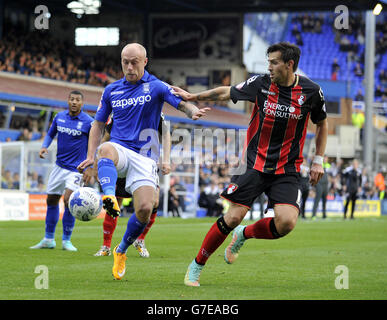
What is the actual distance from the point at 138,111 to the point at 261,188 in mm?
1590

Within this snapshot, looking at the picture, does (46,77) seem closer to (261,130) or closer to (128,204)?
(128,204)

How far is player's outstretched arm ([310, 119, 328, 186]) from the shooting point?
7723 millimetres

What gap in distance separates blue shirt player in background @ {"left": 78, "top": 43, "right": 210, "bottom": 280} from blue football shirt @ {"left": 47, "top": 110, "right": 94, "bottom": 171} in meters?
3.67

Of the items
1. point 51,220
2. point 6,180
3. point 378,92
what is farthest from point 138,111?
point 378,92

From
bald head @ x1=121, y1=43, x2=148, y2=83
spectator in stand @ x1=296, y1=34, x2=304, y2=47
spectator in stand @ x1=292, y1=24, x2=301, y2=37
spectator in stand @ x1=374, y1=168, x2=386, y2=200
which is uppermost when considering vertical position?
spectator in stand @ x1=292, y1=24, x2=301, y2=37

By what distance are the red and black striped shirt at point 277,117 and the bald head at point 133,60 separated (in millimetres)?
1198

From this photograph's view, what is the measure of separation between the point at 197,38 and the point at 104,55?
6.13m

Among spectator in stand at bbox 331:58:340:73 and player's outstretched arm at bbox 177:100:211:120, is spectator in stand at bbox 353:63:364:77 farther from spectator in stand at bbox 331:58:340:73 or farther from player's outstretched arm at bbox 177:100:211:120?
player's outstretched arm at bbox 177:100:211:120

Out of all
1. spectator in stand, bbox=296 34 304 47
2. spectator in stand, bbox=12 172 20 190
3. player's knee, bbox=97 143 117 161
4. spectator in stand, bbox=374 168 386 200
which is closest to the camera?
player's knee, bbox=97 143 117 161

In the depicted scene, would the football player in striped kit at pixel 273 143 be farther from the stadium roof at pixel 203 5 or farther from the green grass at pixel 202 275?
the stadium roof at pixel 203 5

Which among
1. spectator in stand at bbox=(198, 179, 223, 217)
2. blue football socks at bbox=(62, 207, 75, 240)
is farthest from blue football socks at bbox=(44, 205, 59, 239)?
spectator in stand at bbox=(198, 179, 223, 217)

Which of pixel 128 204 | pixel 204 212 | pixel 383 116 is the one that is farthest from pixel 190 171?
pixel 383 116

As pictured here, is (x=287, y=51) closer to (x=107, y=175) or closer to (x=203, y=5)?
(x=107, y=175)

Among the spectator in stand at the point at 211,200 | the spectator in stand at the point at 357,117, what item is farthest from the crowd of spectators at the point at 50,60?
the spectator in stand at the point at 357,117
